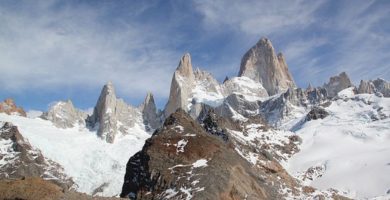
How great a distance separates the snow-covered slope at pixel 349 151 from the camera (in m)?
117

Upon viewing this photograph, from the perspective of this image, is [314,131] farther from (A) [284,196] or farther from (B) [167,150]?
(B) [167,150]

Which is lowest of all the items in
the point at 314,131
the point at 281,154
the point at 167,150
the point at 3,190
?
the point at 3,190

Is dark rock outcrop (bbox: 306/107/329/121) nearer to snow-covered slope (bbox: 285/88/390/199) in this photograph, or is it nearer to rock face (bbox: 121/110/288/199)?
snow-covered slope (bbox: 285/88/390/199)

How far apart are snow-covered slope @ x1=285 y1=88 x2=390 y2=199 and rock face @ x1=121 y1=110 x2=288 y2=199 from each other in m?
38.1

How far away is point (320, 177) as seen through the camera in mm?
124938

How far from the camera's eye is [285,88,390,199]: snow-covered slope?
117m

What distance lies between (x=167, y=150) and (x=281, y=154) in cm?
7124

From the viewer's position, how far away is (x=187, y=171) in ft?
233

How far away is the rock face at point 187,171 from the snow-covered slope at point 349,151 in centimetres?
3808

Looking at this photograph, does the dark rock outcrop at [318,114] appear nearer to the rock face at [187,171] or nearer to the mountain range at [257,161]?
the mountain range at [257,161]

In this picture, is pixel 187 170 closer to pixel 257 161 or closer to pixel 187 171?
pixel 187 171

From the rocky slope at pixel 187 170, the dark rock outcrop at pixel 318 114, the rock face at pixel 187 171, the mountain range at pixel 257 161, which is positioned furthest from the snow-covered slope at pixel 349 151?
the rock face at pixel 187 171

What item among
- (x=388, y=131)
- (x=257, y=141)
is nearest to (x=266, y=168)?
(x=257, y=141)

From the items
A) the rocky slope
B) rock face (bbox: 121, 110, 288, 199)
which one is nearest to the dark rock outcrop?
the rocky slope
